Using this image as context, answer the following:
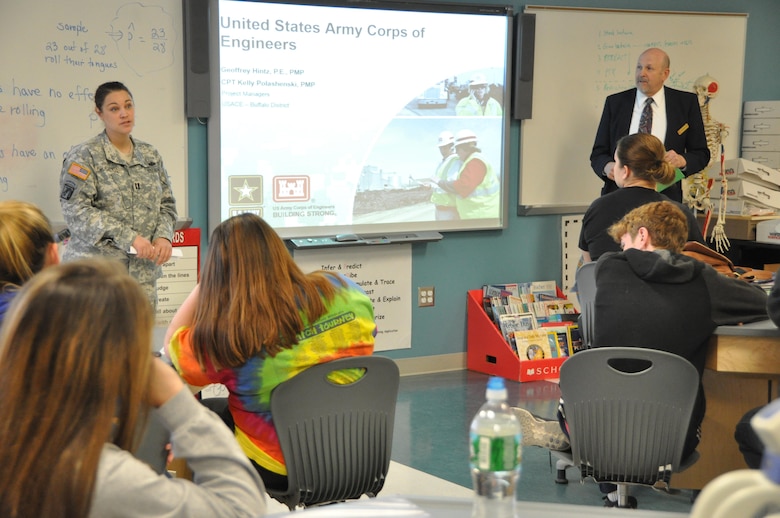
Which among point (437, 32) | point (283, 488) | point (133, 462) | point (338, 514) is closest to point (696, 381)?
point (283, 488)

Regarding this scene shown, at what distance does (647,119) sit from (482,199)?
108cm

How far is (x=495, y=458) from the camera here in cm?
153

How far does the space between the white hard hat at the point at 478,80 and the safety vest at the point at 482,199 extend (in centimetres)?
43

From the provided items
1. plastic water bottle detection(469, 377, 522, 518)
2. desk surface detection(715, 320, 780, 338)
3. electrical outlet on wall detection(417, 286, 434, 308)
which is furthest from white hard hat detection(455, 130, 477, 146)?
plastic water bottle detection(469, 377, 522, 518)

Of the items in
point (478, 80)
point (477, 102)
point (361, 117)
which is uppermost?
point (478, 80)

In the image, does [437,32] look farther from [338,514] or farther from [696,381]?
[338,514]

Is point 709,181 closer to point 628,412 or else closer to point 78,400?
point 628,412

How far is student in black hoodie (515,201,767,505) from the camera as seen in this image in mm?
2918

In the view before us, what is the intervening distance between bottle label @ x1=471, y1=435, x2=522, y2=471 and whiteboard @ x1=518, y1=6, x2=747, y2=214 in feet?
14.8

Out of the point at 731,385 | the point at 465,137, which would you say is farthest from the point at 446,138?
the point at 731,385

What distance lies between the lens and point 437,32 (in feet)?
18.4

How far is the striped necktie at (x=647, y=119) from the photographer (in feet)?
17.8

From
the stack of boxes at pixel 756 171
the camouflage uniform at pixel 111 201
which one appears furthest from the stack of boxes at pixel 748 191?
the camouflage uniform at pixel 111 201

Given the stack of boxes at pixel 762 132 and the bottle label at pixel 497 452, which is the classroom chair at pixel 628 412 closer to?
the bottle label at pixel 497 452
